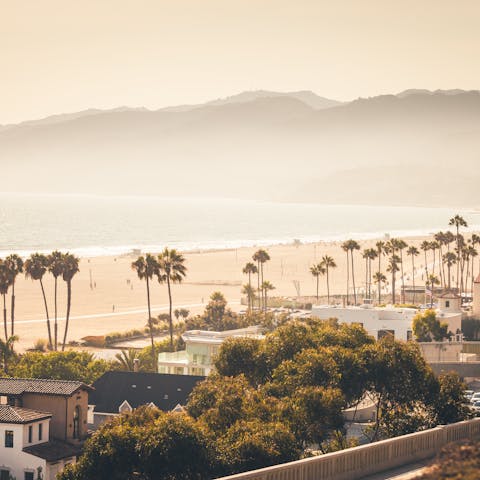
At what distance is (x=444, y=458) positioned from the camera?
1512 centimetres

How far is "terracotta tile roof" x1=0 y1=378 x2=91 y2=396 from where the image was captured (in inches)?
1730

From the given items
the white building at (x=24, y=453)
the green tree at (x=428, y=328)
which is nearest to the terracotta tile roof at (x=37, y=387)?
the white building at (x=24, y=453)

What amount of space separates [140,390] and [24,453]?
12.9m

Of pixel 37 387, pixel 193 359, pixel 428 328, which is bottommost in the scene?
pixel 193 359

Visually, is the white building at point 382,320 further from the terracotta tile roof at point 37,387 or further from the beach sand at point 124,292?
the terracotta tile roof at point 37,387

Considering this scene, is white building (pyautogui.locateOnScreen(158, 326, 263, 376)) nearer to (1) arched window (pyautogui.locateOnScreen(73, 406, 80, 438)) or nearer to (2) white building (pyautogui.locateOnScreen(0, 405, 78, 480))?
(1) arched window (pyautogui.locateOnScreen(73, 406, 80, 438))

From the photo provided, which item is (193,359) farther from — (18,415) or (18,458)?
(18,458)

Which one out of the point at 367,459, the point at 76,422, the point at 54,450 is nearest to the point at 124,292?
the point at 76,422

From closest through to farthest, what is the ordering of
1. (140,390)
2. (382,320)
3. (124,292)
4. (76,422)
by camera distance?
(76,422), (140,390), (382,320), (124,292)

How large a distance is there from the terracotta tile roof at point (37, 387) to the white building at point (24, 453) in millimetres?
2406

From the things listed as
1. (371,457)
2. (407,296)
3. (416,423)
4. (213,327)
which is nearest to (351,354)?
(416,423)

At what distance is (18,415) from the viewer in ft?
135

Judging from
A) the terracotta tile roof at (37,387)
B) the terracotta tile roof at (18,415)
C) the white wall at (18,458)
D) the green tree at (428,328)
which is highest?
the green tree at (428,328)

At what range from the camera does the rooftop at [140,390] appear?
5175cm
